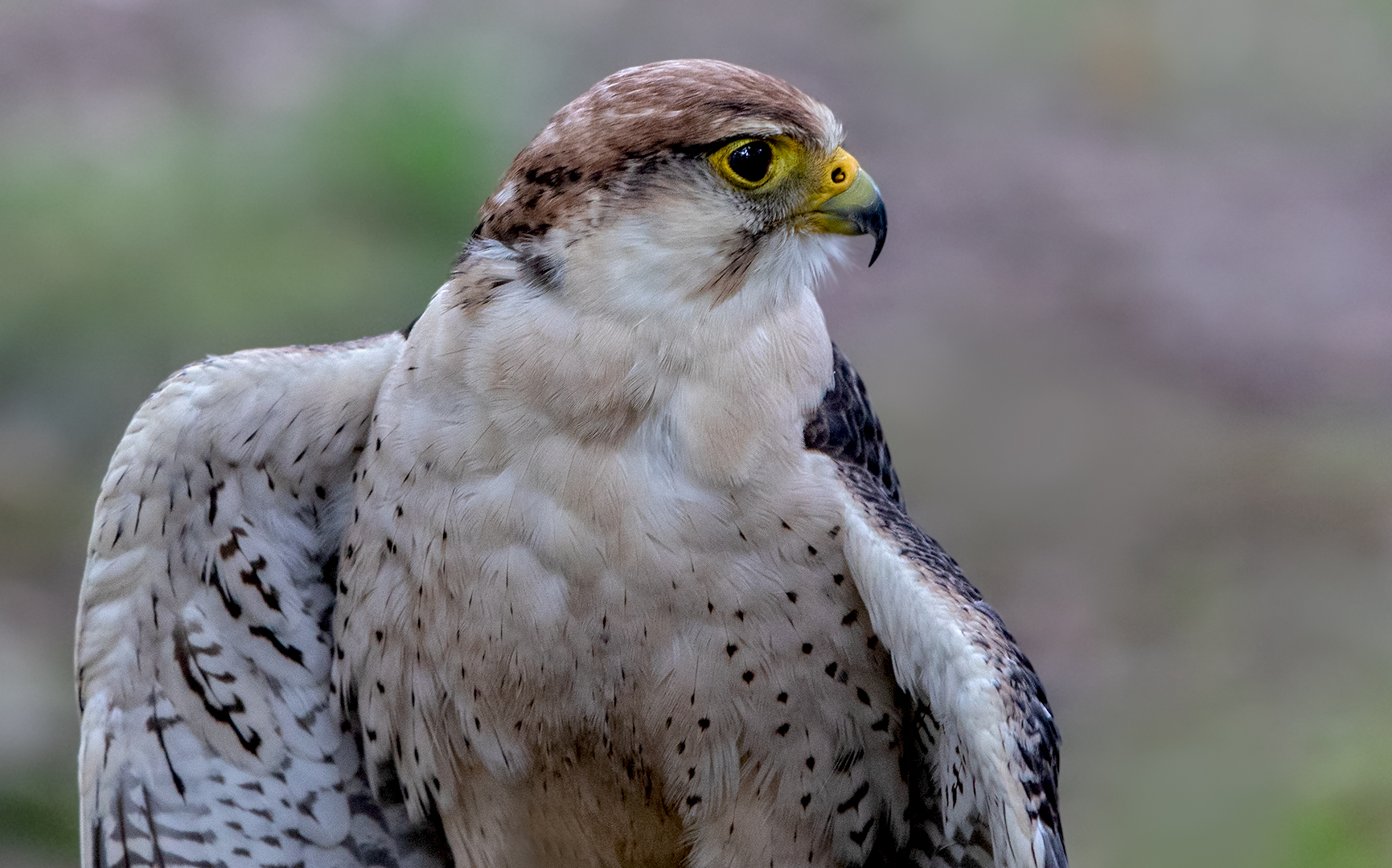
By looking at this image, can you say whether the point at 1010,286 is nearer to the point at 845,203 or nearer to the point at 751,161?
the point at 845,203

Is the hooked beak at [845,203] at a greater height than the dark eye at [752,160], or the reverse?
the dark eye at [752,160]

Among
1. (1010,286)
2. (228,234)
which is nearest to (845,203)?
(228,234)

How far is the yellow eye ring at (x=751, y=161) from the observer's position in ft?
7.85

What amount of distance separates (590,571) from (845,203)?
0.81 m

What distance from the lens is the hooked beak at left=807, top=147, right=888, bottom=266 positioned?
2.53m

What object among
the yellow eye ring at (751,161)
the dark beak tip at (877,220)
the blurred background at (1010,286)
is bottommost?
the blurred background at (1010,286)

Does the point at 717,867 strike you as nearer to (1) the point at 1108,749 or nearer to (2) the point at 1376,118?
(1) the point at 1108,749

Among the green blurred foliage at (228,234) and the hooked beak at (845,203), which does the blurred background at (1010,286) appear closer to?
the green blurred foliage at (228,234)

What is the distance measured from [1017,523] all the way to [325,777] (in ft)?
14.3

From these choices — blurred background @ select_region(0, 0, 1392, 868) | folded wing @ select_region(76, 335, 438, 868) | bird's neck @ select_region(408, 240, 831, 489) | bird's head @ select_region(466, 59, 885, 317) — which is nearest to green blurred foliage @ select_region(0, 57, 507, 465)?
blurred background @ select_region(0, 0, 1392, 868)

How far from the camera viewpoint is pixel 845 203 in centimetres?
254

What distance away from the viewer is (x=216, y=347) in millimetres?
6449

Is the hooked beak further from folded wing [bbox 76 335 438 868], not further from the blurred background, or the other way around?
the blurred background

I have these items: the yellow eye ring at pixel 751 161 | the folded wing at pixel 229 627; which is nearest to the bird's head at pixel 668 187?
the yellow eye ring at pixel 751 161
